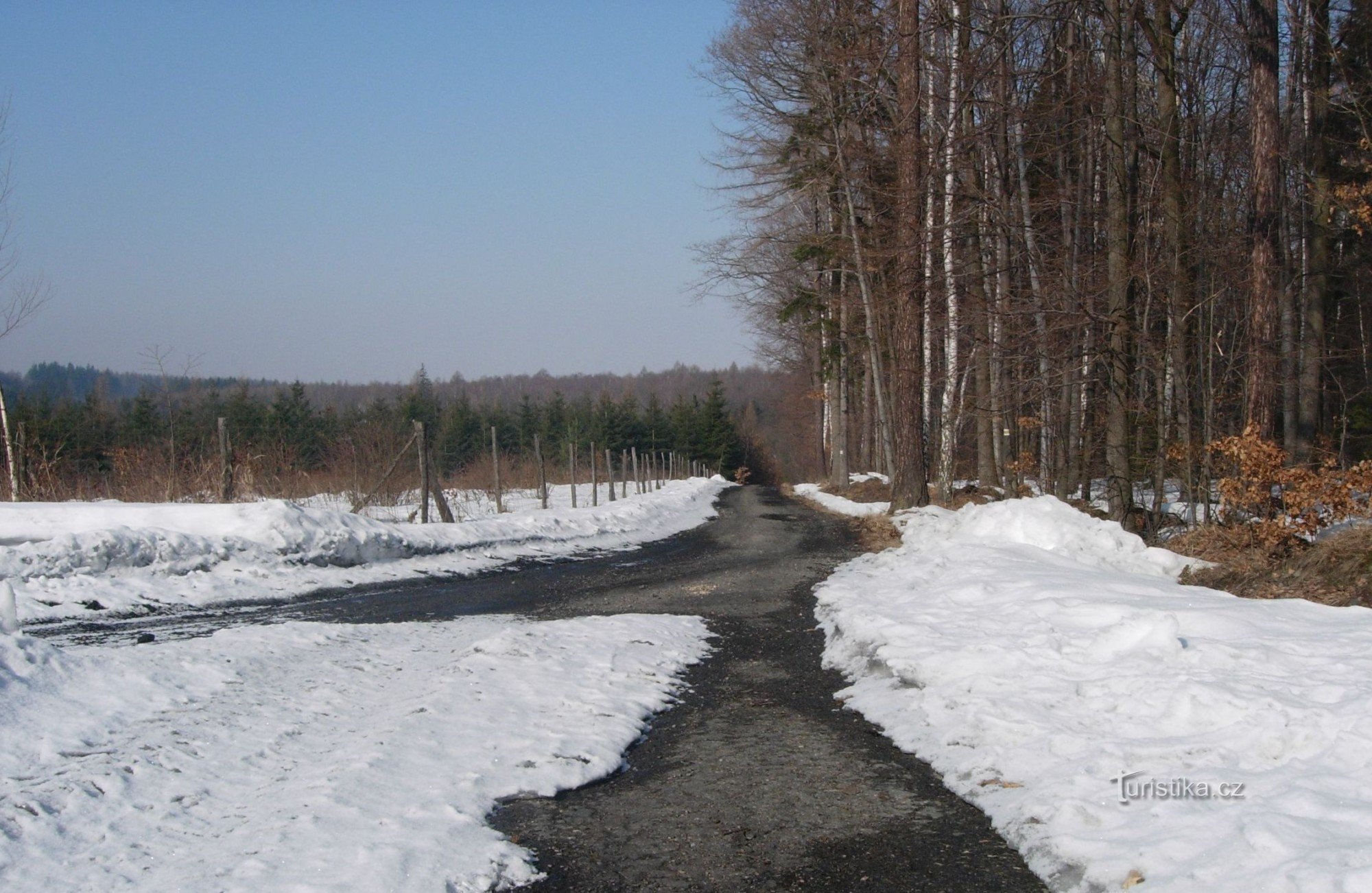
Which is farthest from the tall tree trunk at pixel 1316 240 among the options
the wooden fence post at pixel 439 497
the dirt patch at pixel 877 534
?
the wooden fence post at pixel 439 497

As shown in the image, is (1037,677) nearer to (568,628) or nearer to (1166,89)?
(568,628)

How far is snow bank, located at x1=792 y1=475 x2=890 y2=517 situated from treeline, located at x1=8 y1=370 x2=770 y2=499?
28.5 ft

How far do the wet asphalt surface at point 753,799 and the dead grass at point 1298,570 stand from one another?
12.7 feet

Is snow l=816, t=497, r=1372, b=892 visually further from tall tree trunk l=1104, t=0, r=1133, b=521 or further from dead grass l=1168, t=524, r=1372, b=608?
tall tree trunk l=1104, t=0, r=1133, b=521

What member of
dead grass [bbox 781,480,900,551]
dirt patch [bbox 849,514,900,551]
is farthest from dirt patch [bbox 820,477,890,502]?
dirt patch [bbox 849,514,900,551]

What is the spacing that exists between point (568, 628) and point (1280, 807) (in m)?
6.17

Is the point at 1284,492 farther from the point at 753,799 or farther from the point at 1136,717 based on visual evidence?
the point at 753,799

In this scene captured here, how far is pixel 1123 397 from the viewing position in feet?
41.1

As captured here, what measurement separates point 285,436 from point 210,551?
46.1m

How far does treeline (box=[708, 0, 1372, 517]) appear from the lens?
13188 millimetres

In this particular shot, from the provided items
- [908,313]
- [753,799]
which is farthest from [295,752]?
[908,313]

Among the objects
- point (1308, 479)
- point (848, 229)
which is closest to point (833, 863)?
Result: point (1308, 479)

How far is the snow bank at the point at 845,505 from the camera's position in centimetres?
2325

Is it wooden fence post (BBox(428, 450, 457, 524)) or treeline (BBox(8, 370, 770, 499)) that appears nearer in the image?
wooden fence post (BBox(428, 450, 457, 524))
